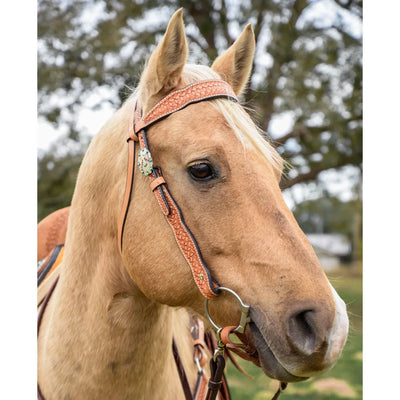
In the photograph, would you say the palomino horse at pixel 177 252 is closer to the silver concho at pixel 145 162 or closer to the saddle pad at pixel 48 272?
the silver concho at pixel 145 162

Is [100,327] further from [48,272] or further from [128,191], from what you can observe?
[48,272]

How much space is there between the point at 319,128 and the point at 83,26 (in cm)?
169

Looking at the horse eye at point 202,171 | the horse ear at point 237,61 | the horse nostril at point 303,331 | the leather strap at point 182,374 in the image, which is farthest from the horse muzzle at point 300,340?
the horse ear at point 237,61

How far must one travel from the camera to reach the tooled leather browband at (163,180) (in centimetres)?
98

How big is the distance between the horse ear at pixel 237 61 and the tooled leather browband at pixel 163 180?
159 mm

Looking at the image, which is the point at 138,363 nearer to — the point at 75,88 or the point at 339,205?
the point at 75,88

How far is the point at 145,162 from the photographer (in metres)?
1.05

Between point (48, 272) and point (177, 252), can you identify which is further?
point (48, 272)

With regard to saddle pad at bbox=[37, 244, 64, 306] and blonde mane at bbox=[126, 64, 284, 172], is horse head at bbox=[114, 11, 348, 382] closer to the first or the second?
blonde mane at bbox=[126, 64, 284, 172]

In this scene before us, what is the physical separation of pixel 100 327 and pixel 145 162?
43 centimetres

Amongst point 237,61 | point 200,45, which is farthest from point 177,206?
point 200,45

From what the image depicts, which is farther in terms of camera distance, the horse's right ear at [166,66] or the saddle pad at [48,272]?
the saddle pad at [48,272]

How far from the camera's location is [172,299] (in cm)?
103
